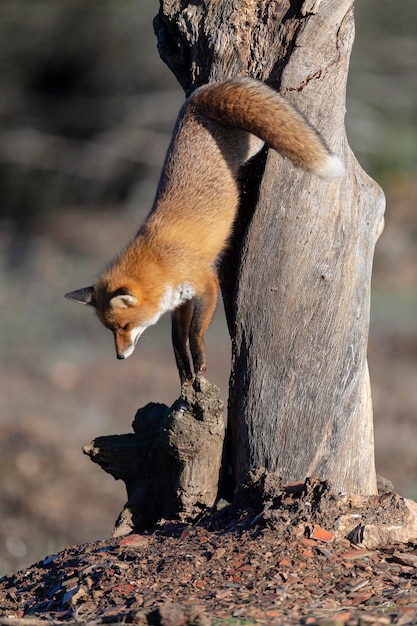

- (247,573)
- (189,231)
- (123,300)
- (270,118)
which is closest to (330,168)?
(270,118)

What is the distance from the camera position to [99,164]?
26875 millimetres

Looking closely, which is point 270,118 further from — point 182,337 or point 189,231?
point 182,337

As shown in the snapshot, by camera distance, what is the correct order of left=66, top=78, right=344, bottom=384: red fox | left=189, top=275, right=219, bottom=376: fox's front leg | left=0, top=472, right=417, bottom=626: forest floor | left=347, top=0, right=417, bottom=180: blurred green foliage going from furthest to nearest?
left=347, top=0, right=417, bottom=180: blurred green foliage → left=189, top=275, right=219, bottom=376: fox's front leg → left=66, top=78, right=344, bottom=384: red fox → left=0, top=472, right=417, bottom=626: forest floor

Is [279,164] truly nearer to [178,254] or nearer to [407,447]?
[178,254]

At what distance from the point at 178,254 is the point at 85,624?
10.3ft

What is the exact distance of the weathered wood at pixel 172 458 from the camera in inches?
240

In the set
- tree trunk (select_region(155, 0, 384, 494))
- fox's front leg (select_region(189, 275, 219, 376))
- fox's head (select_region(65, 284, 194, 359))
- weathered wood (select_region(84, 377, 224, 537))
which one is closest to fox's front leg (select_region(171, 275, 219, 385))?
fox's front leg (select_region(189, 275, 219, 376))

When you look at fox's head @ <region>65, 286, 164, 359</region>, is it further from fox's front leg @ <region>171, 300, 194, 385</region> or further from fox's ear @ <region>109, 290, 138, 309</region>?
fox's front leg @ <region>171, 300, 194, 385</region>

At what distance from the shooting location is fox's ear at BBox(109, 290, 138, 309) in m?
6.89

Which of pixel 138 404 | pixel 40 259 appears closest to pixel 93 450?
pixel 138 404

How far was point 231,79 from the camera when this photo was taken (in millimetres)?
6219

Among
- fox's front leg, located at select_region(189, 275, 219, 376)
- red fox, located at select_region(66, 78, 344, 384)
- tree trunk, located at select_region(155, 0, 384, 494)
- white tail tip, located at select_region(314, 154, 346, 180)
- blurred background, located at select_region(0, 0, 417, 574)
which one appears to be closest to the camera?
white tail tip, located at select_region(314, 154, 346, 180)

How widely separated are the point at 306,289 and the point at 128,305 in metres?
1.61

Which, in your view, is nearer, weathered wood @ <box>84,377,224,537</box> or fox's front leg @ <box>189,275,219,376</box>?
weathered wood @ <box>84,377,224,537</box>
